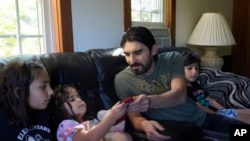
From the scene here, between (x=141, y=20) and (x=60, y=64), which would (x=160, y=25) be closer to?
(x=141, y=20)

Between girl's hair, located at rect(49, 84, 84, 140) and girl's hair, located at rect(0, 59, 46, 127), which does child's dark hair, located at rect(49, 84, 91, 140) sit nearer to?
girl's hair, located at rect(49, 84, 84, 140)

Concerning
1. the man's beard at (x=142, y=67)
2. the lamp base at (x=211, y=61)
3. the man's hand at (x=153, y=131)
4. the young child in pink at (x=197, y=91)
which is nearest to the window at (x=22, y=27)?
the man's beard at (x=142, y=67)

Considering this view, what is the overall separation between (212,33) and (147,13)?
77 centimetres

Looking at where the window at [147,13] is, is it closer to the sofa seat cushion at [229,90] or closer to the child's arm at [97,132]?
the sofa seat cushion at [229,90]

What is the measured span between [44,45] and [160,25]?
1534mm

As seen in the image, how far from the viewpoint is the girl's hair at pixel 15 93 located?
3.84ft

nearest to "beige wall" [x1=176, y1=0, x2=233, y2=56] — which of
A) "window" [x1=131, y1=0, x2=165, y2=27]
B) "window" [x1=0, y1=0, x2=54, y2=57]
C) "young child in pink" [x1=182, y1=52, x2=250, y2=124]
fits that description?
"window" [x1=131, y1=0, x2=165, y2=27]

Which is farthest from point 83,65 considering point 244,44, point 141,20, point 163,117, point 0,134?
point 244,44

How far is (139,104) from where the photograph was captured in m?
1.46

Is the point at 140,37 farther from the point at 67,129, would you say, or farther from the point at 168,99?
the point at 67,129

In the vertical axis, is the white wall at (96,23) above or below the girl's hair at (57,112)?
above

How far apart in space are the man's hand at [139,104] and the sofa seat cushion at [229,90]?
1.18m

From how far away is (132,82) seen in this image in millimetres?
1756

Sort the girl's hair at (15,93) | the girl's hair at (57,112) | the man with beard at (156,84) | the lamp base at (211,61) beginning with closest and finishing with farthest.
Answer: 1. the girl's hair at (15,93)
2. the girl's hair at (57,112)
3. the man with beard at (156,84)
4. the lamp base at (211,61)
